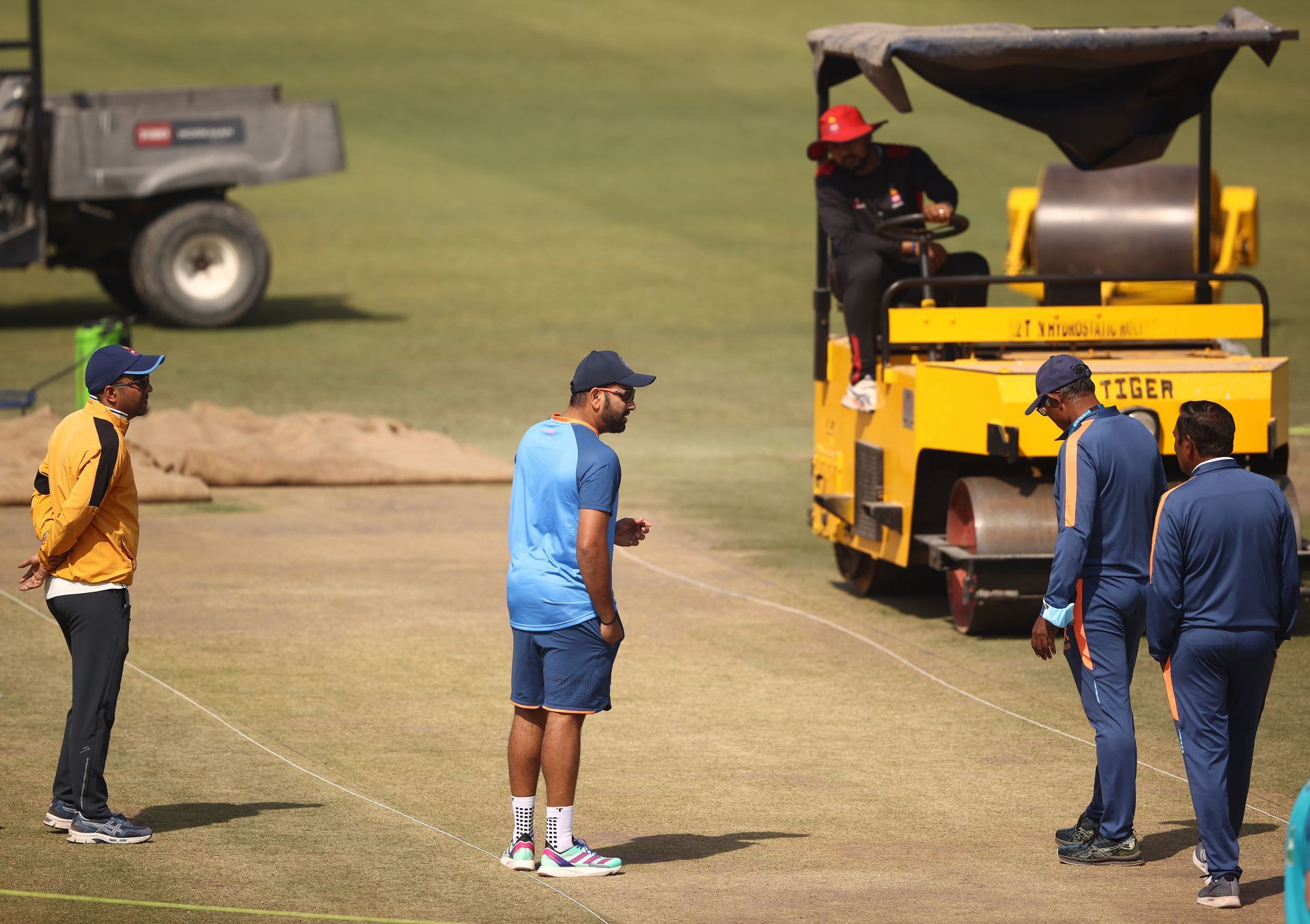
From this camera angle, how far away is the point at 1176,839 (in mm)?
7191

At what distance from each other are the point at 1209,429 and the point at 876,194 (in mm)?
5317

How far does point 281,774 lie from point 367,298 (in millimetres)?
19873

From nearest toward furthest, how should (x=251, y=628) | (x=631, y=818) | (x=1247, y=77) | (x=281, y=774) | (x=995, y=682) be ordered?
1. (x=631, y=818)
2. (x=281, y=774)
3. (x=995, y=682)
4. (x=251, y=628)
5. (x=1247, y=77)

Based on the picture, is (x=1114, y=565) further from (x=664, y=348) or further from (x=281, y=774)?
(x=664, y=348)

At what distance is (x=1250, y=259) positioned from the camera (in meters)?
22.5

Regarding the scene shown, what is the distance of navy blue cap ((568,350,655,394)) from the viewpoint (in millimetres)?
6660

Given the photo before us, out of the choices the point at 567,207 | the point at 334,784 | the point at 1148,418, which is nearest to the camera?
the point at 334,784

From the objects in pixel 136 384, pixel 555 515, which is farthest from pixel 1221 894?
pixel 136 384

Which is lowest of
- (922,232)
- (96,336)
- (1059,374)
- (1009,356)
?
(96,336)

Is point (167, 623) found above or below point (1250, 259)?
below

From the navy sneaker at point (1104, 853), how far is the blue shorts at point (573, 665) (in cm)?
163

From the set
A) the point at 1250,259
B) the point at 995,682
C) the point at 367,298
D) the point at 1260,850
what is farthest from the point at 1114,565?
the point at 367,298

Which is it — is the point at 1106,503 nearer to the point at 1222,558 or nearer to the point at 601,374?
the point at 1222,558

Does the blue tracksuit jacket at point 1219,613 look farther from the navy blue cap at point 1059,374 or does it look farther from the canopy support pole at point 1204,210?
the canopy support pole at point 1204,210
